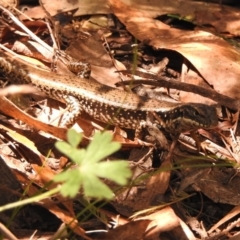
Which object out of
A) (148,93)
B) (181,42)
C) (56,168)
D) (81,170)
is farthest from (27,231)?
(181,42)

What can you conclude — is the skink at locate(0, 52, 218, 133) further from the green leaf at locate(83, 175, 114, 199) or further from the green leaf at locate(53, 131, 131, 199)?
the green leaf at locate(83, 175, 114, 199)

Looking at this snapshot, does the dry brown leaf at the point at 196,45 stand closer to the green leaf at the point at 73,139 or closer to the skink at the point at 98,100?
the skink at the point at 98,100

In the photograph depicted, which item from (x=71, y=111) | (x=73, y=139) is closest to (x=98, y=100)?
(x=71, y=111)

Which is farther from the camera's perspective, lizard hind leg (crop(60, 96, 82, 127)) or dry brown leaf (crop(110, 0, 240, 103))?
dry brown leaf (crop(110, 0, 240, 103))

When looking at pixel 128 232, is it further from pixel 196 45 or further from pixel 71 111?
pixel 196 45

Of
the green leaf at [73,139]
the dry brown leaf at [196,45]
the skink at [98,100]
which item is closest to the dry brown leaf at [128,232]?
the skink at [98,100]

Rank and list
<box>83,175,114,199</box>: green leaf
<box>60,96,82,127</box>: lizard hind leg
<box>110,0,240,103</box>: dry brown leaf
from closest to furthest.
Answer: <box>83,175,114,199</box>: green leaf → <box>60,96,82,127</box>: lizard hind leg → <box>110,0,240,103</box>: dry brown leaf

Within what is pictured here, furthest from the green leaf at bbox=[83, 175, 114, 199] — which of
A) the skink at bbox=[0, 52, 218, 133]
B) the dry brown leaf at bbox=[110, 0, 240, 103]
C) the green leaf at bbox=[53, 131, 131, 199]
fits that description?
the dry brown leaf at bbox=[110, 0, 240, 103]

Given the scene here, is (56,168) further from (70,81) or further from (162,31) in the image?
(162,31)
